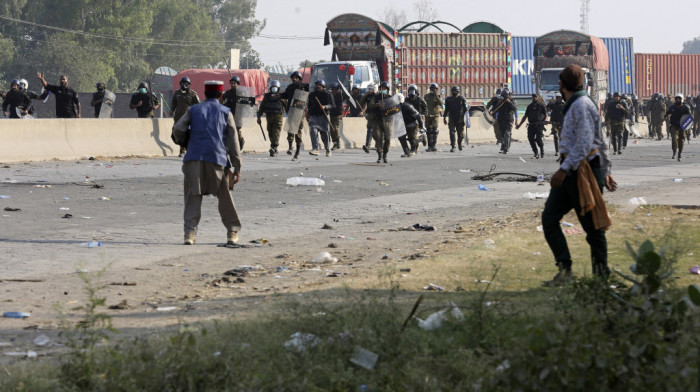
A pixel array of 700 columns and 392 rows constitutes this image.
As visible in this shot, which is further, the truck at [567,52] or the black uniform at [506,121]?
the truck at [567,52]

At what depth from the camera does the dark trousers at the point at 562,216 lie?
7266mm

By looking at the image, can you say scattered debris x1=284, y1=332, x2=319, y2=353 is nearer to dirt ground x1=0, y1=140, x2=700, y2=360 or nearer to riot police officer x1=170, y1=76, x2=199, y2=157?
dirt ground x1=0, y1=140, x2=700, y2=360

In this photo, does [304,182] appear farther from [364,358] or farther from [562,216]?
[364,358]

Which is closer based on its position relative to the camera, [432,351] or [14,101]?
[432,351]

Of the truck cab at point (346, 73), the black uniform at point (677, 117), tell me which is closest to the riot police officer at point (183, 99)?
the black uniform at point (677, 117)

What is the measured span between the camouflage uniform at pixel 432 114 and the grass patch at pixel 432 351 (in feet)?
74.3

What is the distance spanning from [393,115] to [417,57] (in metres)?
17.5

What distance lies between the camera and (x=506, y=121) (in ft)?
91.6

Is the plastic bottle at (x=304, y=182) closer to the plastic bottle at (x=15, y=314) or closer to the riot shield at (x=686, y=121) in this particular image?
the plastic bottle at (x=15, y=314)

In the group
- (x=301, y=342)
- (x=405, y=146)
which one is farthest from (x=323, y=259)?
(x=405, y=146)

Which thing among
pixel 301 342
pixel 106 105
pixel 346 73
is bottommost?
pixel 301 342

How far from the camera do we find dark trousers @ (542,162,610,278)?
7.27 m

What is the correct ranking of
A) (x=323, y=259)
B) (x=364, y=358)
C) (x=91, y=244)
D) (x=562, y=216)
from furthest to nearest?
(x=91, y=244)
(x=323, y=259)
(x=562, y=216)
(x=364, y=358)

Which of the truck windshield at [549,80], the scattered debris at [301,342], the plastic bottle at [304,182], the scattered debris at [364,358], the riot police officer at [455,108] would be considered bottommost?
the scattered debris at [364,358]
